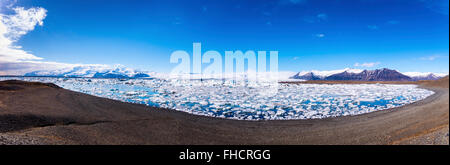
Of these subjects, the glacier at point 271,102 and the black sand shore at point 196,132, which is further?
the glacier at point 271,102

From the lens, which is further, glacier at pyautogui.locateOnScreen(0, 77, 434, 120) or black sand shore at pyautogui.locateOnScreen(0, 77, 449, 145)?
glacier at pyautogui.locateOnScreen(0, 77, 434, 120)

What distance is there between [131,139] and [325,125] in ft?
24.7

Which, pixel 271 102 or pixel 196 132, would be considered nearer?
pixel 196 132
